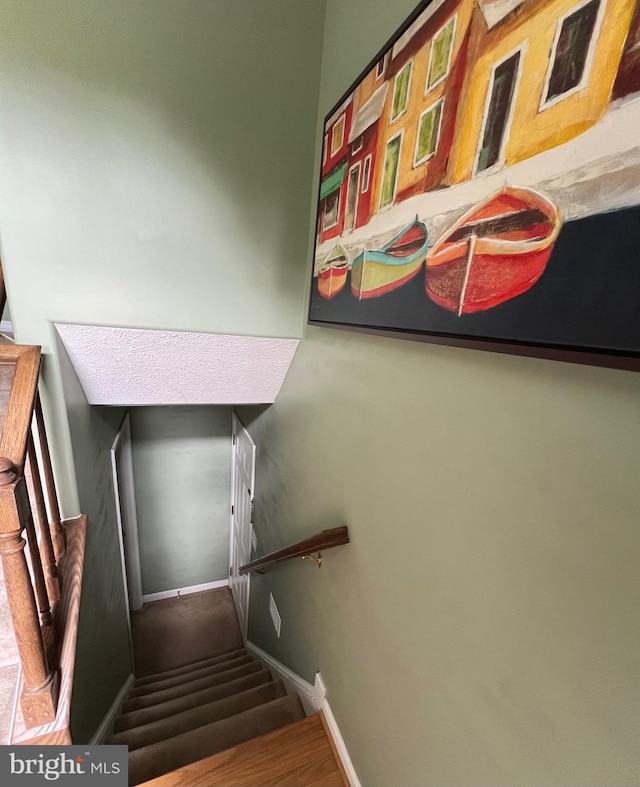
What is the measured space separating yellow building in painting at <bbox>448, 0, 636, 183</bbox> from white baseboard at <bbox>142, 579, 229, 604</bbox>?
14.8 feet

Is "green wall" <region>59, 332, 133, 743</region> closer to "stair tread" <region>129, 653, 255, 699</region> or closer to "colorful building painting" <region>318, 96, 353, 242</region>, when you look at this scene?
"stair tread" <region>129, 653, 255, 699</region>

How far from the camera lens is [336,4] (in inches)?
53.0

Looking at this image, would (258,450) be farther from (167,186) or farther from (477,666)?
(477,666)

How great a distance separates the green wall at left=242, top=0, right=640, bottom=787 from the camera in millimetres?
452

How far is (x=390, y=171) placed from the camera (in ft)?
3.03

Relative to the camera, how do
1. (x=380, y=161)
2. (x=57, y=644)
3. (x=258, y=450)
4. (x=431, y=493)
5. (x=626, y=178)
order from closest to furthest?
(x=626, y=178), (x=431, y=493), (x=380, y=161), (x=57, y=644), (x=258, y=450)

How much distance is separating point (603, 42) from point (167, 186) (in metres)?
1.49

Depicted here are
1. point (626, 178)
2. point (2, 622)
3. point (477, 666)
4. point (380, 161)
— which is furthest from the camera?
point (2, 622)

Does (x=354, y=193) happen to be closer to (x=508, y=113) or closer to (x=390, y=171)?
A: (x=390, y=171)

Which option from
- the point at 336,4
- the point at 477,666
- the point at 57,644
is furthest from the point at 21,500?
the point at 336,4

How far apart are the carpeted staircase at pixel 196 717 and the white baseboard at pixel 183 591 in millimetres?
1334

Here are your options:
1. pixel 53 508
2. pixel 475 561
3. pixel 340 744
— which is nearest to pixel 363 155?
pixel 475 561

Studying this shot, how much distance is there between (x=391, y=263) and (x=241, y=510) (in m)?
2.95

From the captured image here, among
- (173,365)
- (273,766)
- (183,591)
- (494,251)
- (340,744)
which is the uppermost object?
(494,251)
